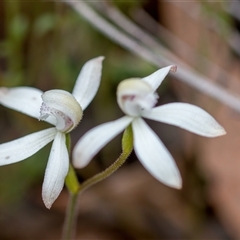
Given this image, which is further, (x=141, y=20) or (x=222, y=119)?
(x=141, y=20)

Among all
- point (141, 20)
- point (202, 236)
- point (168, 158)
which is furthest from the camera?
point (141, 20)

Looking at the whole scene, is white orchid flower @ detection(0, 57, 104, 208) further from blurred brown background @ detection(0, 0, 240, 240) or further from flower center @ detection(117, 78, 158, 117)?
blurred brown background @ detection(0, 0, 240, 240)

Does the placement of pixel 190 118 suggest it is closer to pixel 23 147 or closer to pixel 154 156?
pixel 154 156

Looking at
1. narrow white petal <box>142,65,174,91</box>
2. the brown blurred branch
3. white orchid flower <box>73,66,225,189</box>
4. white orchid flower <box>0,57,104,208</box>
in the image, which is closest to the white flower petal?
white orchid flower <box>0,57,104,208</box>

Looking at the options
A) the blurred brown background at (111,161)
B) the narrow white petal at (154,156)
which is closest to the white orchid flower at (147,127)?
the narrow white petal at (154,156)

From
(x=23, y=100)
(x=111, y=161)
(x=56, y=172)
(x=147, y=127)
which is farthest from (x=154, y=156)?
(x=111, y=161)

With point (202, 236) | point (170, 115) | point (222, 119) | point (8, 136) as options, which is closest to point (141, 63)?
point (222, 119)

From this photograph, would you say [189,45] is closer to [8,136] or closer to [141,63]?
[141,63]

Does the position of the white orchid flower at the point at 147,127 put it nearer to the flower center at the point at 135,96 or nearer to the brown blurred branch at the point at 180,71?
the flower center at the point at 135,96
